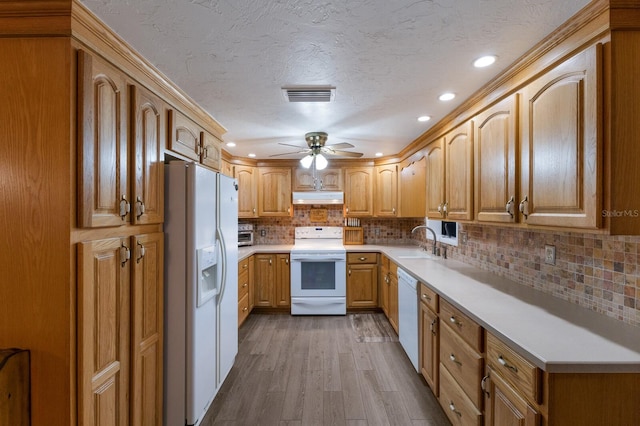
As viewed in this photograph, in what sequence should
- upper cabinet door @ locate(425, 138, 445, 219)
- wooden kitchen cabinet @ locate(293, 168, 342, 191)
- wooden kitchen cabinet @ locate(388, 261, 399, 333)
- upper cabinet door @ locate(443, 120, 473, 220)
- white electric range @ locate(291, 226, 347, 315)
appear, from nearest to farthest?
1. upper cabinet door @ locate(443, 120, 473, 220)
2. upper cabinet door @ locate(425, 138, 445, 219)
3. wooden kitchen cabinet @ locate(388, 261, 399, 333)
4. white electric range @ locate(291, 226, 347, 315)
5. wooden kitchen cabinet @ locate(293, 168, 342, 191)

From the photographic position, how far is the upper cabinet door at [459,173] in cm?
203

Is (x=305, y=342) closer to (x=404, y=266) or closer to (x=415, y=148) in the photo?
(x=404, y=266)

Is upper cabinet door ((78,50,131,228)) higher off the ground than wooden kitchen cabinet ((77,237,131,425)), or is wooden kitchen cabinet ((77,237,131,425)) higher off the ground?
upper cabinet door ((78,50,131,228))

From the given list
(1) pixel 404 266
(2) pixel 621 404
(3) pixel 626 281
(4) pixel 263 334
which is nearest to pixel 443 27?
(3) pixel 626 281

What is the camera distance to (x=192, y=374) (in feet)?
5.71

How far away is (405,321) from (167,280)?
6.69 ft

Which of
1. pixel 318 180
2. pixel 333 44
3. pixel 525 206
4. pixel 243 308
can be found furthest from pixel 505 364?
pixel 318 180

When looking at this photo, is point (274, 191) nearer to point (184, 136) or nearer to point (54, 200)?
point (184, 136)

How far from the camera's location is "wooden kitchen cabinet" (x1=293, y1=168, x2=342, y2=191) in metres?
4.09

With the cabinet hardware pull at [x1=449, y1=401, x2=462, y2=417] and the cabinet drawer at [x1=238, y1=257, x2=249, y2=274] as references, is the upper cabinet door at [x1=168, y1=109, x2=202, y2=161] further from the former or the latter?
the cabinet hardware pull at [x1=449, y1=401, x2=462, y2=417]

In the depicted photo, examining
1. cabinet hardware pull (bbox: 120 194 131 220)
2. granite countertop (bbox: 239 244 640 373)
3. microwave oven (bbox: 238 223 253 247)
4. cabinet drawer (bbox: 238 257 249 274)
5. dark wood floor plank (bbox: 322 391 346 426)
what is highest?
cabinet hardware pull (bbox: 120 194 131 220)

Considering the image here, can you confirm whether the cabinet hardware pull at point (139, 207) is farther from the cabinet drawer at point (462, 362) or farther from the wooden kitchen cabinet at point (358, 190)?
the wooden kitchen cabinet at point (358, 190)

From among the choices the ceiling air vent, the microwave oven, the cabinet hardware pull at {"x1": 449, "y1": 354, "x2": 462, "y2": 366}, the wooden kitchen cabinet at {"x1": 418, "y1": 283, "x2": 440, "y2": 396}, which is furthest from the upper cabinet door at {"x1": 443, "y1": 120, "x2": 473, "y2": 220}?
the microwave oven

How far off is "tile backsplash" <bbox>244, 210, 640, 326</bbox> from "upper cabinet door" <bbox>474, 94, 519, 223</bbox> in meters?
0.34
